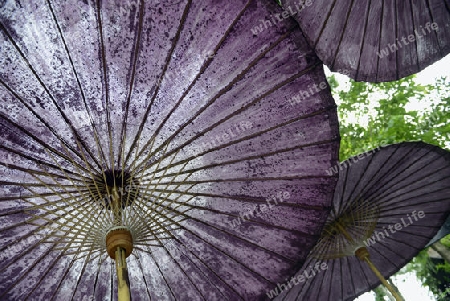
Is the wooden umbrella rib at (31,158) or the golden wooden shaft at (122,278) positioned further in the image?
the wooden umbrella rib at (31,158)

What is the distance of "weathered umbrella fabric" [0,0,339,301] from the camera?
2.50 meters

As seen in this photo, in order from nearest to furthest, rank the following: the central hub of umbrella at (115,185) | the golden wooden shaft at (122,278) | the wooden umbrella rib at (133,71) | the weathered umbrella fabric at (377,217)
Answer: the golden wooden shaft at (122,278) < the wooden umbrella rib at (133,71) < the central hub of umbrella at (115,185) < the weathered umbrella fabric at (377,217)

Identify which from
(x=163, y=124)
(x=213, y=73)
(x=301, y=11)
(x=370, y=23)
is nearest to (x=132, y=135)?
(x=163, y=124)

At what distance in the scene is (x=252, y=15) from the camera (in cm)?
262

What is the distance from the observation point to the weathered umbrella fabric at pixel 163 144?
8.21 ft

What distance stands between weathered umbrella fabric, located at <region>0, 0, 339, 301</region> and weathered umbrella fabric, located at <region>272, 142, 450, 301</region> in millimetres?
1346

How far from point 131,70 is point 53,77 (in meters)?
0.49

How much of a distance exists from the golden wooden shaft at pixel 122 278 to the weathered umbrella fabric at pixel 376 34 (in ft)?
8.61

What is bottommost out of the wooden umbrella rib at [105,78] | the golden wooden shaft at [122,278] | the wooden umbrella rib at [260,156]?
the golden wooden shaft at [122,278]

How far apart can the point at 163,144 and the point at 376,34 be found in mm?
2600

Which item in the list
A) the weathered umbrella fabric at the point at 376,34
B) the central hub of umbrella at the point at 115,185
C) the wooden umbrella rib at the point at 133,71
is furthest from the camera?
the weathered umbrella fabric at the point at 376,34

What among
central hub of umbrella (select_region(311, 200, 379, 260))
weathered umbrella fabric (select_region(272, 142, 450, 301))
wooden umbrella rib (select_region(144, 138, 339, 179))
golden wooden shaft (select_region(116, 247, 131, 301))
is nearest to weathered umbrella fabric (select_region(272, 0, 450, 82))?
weathered umbrella fabric (select_region(272, 142, 450, 301))


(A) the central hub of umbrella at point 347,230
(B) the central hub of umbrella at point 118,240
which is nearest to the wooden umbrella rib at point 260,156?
(B) the central hub of umbrella at point 118,240

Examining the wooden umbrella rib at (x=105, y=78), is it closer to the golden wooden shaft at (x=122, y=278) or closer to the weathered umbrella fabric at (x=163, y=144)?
the weathered umbrella fabric at (x=163, y=144)
